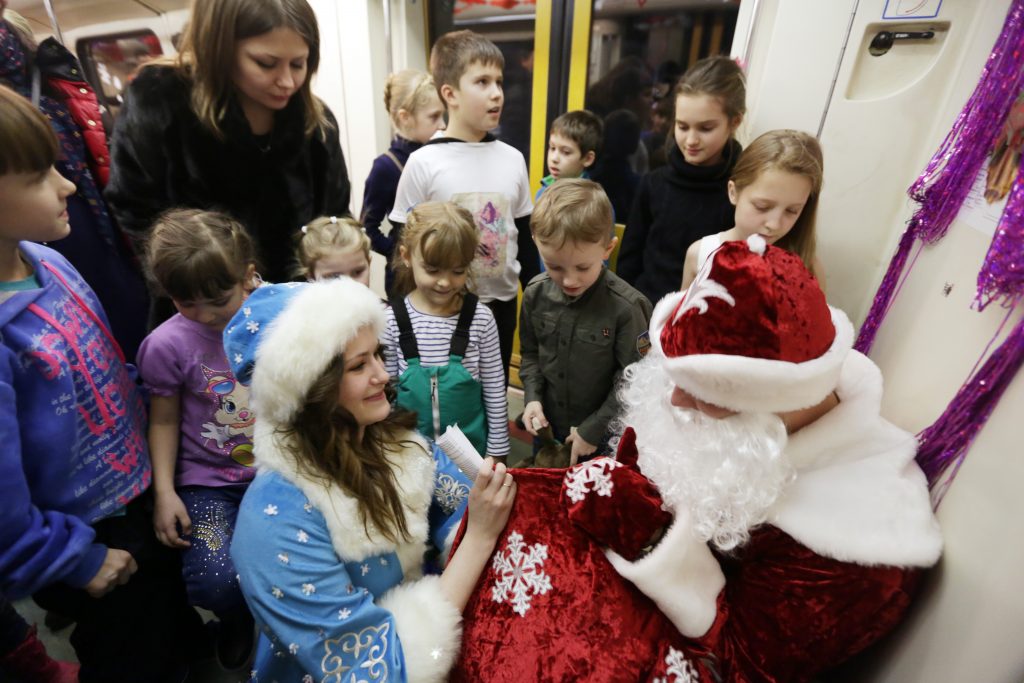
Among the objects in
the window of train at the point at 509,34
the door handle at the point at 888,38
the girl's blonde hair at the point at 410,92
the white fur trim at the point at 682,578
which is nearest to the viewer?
the white fur trim at the point at 682,578

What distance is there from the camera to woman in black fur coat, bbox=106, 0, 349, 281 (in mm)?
1385

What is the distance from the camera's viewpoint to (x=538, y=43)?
2.78 m

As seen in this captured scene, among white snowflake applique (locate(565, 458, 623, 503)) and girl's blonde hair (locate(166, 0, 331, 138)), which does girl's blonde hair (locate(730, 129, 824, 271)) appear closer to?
white snowflake applique (locate(565, 458, 623, 503))

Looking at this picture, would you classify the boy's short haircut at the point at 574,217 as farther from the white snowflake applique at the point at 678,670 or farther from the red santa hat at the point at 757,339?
the white snowflake applique at the point at 678,670

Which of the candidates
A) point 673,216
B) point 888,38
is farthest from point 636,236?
point 888,38

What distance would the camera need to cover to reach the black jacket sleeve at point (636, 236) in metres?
1.95

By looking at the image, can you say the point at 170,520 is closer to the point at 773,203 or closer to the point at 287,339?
the point at 287,339

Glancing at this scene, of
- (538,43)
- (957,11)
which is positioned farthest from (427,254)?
(538,43)

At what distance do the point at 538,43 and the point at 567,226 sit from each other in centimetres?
185

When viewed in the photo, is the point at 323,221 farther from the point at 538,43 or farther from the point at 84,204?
the point at 538,43

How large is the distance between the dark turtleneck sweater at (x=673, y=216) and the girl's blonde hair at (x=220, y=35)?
4.11ft

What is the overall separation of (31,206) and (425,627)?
43.5 inches

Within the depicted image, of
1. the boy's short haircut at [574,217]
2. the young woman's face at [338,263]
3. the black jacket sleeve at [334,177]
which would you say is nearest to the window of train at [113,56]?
the black jacket sleeve at [334,177]

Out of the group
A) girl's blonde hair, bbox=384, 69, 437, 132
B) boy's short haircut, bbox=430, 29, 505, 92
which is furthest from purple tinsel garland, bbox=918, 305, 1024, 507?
girl's blonde hair, bbox=384, 69, 437, 132
